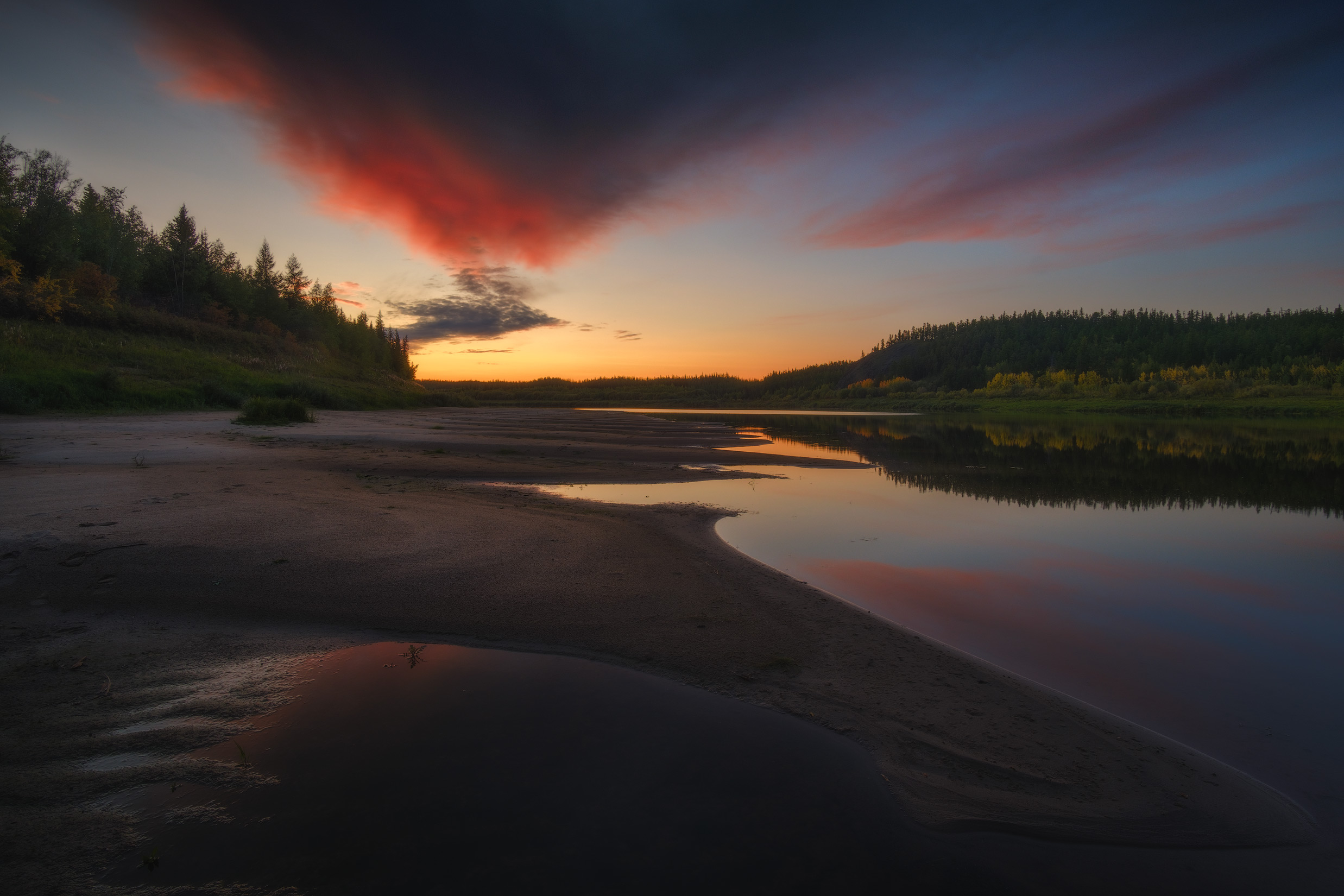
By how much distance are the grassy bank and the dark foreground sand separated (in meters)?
16.7

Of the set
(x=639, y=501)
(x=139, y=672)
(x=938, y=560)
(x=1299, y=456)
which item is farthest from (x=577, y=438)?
(x=1299, y=456)

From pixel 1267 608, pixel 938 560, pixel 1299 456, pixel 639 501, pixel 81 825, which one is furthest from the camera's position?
pixel 1299 456

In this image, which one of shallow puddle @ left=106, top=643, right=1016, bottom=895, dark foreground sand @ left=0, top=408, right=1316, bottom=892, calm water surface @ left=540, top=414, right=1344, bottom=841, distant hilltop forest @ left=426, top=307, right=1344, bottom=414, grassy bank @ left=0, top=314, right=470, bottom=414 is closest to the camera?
shallow puddle @ left=106, top=643, right=1016, bottom=895

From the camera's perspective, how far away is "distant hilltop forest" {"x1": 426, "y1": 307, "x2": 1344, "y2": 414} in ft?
302

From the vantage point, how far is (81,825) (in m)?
2.86

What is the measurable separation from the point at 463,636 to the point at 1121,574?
32.4ft

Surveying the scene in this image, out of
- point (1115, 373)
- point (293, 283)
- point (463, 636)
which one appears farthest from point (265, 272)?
point (1115, 373)

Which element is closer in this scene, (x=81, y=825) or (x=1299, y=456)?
(x=81, y=825)

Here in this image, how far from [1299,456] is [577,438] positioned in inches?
1368

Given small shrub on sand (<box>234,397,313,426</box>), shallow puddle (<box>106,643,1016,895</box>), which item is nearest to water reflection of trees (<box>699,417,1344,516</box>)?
shallow puddle (<box>106,643,1016,895</box>)

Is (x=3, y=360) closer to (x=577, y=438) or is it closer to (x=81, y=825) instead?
(x=577, y=438)

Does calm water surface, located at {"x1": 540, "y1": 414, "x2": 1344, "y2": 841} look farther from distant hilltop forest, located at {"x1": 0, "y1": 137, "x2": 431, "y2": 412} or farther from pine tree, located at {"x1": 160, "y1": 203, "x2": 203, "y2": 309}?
pine tree, located at {"x1": 160, "y1": 203, "x2": 203, "y2": 309}

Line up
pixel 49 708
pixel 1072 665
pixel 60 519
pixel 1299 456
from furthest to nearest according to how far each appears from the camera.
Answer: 1. pixel 1299 456
2. pixel 60 519
3. pixel 1072 665
4. pixel 49 708

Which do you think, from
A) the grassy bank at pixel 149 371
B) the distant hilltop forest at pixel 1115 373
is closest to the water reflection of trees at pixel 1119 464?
the grassy bank at pixel 149 371
